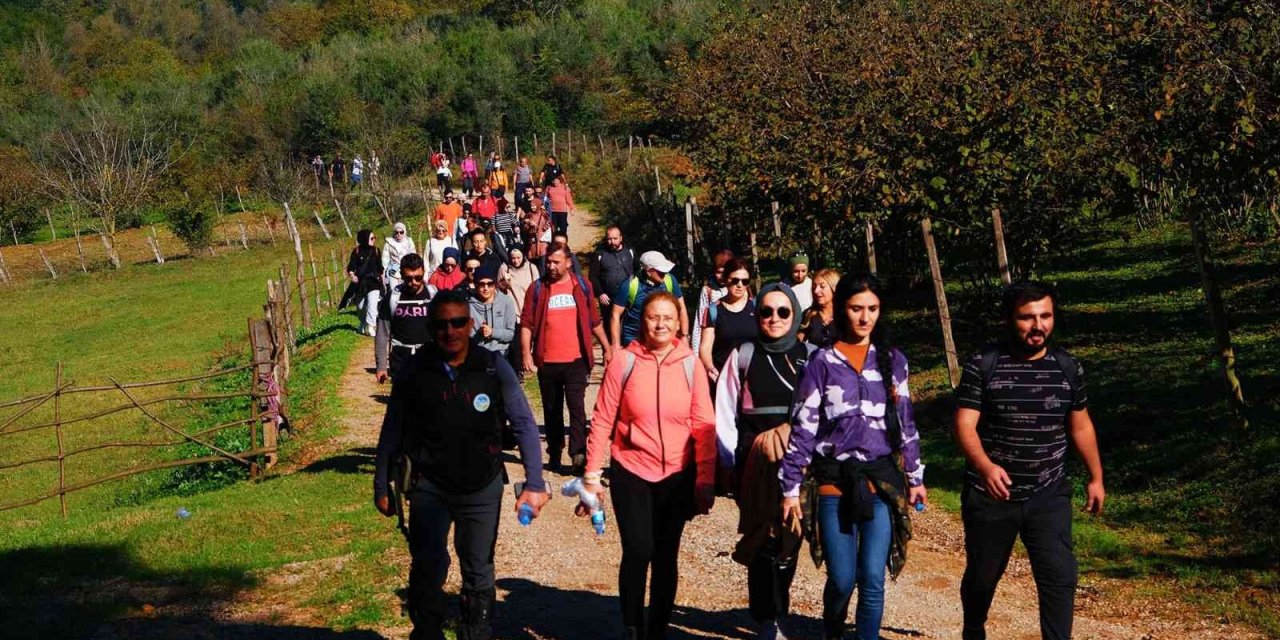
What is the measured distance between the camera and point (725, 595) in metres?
8.33

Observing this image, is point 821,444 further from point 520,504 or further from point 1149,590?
point 1149,590

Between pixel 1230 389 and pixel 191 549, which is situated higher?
pixel 1230 389

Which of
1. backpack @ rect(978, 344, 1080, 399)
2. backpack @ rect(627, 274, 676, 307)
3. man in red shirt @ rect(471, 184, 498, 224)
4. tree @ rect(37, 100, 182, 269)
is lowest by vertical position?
backpack @ rect(978, 344, 1080, 399)

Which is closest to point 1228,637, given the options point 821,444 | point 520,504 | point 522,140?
point 821,444

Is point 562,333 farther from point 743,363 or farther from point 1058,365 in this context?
point 1058,365

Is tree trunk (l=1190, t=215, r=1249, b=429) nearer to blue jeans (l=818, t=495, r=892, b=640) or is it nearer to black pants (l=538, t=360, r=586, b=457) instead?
black pants (l=538, t=360, r=586, b=457)

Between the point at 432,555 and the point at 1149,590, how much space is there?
492 centimetres

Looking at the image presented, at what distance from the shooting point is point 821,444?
604 centimetres

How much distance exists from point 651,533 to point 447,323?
1431mm

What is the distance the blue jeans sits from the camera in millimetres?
6012

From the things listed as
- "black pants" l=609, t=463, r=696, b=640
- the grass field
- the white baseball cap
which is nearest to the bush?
the grass field

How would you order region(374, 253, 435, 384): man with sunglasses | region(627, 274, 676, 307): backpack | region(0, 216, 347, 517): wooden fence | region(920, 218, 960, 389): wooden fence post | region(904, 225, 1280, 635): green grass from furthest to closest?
region(0, 216, 347, 517): wooden fence < region(920, 218, 960, 389): wooden fence post < region(627, 274, 676, 307): backpack < region(374, 253, 435, 384): man with sunglasses < region(904, 225, 1280, 635): green grass

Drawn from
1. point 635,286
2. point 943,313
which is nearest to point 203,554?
point 635,286

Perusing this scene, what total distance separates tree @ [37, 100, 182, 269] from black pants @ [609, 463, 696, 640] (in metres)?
42.0
